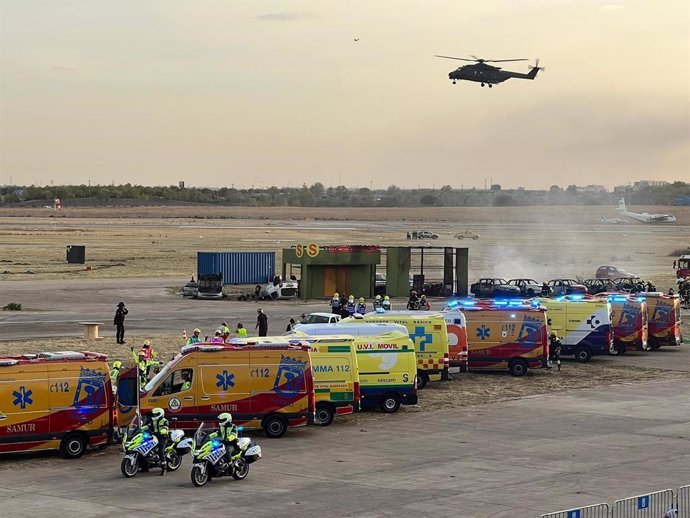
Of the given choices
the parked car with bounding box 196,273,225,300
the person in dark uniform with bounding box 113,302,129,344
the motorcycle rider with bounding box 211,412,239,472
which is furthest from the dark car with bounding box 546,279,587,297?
the motorcycle rider with bounding box 211,412,239,472

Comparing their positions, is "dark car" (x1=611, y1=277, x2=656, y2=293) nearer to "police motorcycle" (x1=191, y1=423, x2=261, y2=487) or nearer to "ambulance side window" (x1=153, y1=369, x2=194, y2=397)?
"ambulance side window" (x1=153, y1=369, x2=194, y2=397)

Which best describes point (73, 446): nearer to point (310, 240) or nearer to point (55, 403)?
point (55, 403)

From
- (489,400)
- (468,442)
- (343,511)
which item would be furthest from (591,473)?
(489,400)

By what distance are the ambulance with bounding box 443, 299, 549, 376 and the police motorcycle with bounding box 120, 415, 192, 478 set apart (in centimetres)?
1859

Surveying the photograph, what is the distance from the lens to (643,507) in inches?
737

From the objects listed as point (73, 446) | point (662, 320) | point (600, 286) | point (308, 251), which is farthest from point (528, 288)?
point (73, 446)

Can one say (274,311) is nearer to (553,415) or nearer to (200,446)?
(553,415)

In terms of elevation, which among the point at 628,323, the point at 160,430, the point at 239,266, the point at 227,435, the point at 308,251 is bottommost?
the point at 160,430

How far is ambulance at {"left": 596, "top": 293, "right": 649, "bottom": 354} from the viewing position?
4881cm

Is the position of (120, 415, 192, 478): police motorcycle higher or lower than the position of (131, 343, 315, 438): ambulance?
lower

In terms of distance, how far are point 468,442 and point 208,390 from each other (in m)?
6.89

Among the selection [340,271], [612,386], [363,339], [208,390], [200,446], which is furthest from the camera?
[340,271]

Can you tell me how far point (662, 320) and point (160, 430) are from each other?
102 ft

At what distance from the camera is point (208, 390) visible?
29.4 metres
